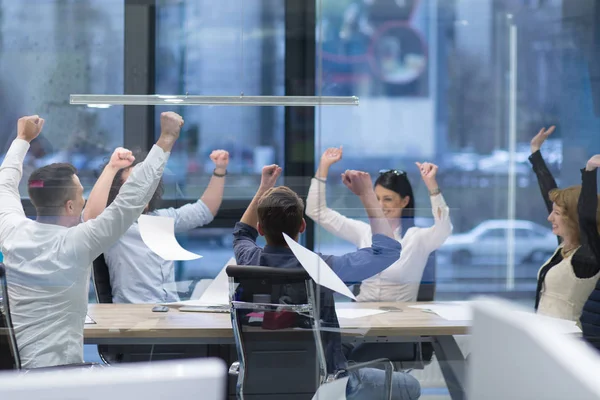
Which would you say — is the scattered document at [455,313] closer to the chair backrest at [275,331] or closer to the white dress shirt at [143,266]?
the chair backrest at [275,331]

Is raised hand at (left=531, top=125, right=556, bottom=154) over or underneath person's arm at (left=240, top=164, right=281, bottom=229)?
over

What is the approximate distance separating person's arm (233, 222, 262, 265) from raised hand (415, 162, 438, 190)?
29.8 inches

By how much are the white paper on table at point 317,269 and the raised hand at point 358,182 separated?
1.06ft

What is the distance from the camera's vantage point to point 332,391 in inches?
117

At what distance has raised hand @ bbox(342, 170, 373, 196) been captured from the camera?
318 centimetres

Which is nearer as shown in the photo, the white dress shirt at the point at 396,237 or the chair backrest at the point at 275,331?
the chair backrest at the point at 275,331

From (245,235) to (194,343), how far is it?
47cm

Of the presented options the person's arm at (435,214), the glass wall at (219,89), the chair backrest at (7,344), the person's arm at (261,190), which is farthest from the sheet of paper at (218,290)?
the person's arm at (435,214)

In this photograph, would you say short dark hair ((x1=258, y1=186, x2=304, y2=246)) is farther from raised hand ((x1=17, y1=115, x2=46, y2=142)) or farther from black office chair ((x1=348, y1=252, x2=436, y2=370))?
raised hand ((x1=17, y1=115, x2=46, y2=142))

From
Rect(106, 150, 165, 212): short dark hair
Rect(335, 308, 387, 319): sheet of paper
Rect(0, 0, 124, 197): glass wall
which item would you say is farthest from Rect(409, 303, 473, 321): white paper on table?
Rect(0, 0, 124, 197): glass wall

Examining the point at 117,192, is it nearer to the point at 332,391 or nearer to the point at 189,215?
the point at 189,215

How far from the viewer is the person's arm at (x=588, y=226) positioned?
10.4ft

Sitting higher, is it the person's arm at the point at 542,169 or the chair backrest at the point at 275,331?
the person's arm at the point at 542,169

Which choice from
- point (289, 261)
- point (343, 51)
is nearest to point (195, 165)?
point (289, 261)
